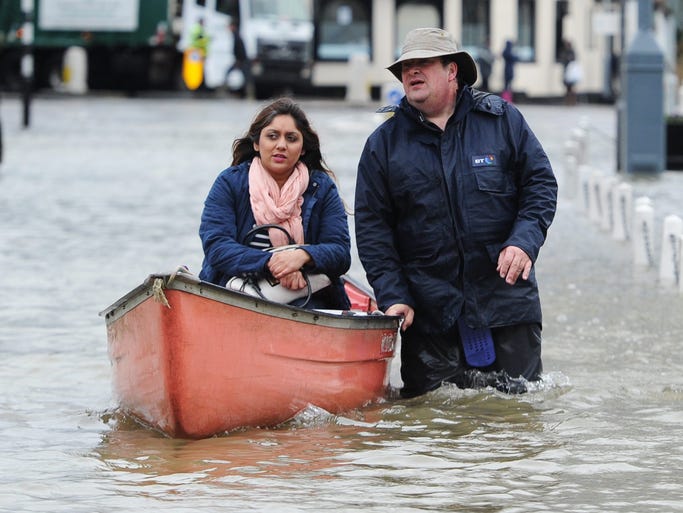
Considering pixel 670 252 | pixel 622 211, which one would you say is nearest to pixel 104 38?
pixel 622 211

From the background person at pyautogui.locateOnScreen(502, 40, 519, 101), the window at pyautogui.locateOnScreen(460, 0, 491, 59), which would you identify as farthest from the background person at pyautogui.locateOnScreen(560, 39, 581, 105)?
the window at pyautogui.locateOnScreen(460, 0, 491, 59)

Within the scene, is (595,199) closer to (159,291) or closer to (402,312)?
(402,312)

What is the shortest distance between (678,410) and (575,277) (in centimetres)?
522

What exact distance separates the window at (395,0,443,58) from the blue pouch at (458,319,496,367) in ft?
140

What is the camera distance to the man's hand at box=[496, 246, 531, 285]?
7.98m

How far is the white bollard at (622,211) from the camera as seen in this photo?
16.5m

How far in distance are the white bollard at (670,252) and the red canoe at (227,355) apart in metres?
5.42

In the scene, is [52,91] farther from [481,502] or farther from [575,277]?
[481,502]

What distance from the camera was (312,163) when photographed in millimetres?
8469

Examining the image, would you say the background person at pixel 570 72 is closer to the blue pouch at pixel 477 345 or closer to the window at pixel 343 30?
the window at pixel 343 30

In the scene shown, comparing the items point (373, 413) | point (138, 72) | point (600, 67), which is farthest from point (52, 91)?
point (373, 413)

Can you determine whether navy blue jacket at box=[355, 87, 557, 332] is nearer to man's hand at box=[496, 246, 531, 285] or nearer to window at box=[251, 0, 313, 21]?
man's hand at box=[496, 246, 531, 285]

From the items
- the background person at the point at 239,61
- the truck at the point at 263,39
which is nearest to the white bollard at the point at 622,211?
the background person at the point at 239,61

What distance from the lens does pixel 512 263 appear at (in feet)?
26.2
